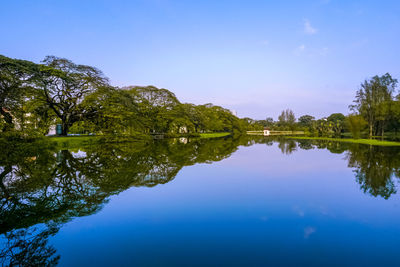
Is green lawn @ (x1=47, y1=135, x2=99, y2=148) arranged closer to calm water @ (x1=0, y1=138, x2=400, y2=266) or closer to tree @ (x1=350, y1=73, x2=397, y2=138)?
calm water @ (x1=0, y1=138, x2=400, y2=266)

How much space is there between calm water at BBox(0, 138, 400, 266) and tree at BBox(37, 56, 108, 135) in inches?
741

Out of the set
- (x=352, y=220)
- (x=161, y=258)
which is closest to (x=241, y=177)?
(x=352, y=220)

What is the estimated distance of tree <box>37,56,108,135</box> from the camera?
2517cm

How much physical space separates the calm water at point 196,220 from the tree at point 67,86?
1882cm

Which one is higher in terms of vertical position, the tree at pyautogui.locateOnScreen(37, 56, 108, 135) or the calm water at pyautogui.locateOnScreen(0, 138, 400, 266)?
the tree at pyautogui.locateOnScreen(37, 56, 108, 135)

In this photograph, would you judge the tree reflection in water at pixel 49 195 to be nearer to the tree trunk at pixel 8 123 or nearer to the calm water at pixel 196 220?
the calm water at pixel 196 220

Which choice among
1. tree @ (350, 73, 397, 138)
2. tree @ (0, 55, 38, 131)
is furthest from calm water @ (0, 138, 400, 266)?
tree @ (350, 73, 397, 138)

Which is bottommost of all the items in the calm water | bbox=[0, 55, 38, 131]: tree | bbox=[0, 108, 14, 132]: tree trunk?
the calm water

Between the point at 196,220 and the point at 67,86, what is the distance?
95.9 feet

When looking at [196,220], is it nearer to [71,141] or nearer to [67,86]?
[71,141]

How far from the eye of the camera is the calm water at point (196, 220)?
3967 millimetres

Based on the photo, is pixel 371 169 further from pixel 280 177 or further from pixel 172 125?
pixel 172 125

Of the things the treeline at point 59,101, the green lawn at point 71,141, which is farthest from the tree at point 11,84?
the green lawn at point 71,141

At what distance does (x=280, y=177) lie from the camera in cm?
1056
